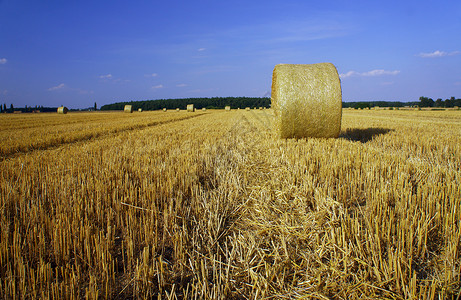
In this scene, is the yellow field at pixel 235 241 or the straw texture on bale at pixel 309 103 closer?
the yellow field at pixel 235 241

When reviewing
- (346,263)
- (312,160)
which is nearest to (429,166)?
(312,160)

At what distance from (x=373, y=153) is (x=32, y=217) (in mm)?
4417

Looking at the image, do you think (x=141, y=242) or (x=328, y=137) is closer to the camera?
(x=141, y=242)

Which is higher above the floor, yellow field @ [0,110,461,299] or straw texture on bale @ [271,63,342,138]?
straw texture on bale @ [271,63,342,138]

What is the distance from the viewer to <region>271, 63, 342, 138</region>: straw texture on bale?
602 centimetres

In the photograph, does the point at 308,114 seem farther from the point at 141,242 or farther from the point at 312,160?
the point at 141,242

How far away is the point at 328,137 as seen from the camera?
6.30 m

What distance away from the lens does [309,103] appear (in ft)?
19.7

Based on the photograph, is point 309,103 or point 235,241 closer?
point 235,241

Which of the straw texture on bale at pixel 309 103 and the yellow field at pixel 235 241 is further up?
the straw texture on bale at pixel 309 103

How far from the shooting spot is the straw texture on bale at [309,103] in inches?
237

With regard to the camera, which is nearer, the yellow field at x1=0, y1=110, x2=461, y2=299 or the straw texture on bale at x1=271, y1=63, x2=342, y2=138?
the yellow field at x1=0, y1=110, x2=461, y2=299

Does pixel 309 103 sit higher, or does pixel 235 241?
pixel 309 103

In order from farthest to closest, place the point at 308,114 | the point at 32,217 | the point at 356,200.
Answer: the point at 308,114 → the point at 356,200 → the point at 32,217
